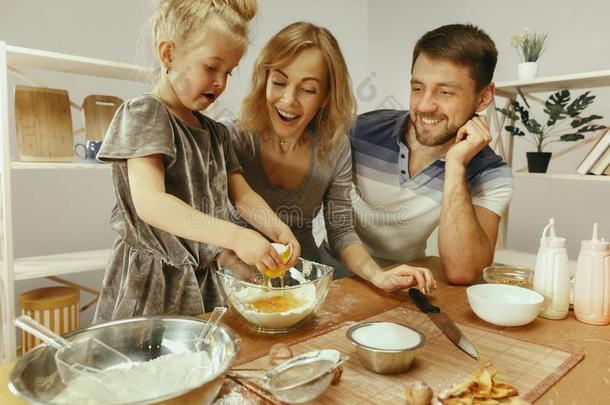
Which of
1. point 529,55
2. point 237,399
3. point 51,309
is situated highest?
point 529,55

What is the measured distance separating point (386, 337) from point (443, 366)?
0.34ft

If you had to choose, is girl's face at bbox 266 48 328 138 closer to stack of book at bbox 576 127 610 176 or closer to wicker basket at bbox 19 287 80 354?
wicker basket at bbox 19 287 80 354

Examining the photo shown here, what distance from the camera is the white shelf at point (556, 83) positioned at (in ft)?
6.91

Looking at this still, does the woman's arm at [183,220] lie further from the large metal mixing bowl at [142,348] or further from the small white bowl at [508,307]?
the small white bowl at [508,307]

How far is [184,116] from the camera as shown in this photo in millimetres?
1177

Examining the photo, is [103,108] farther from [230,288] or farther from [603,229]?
[603,229]

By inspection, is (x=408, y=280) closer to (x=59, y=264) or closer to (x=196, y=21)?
(x=196, y=21)

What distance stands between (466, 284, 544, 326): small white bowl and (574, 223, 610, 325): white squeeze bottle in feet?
0.33

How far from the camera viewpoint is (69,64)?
6.54 ft

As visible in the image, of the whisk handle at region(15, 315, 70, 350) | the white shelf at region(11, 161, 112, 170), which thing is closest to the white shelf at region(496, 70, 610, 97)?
the white shelf at region(11, 161, 112, 170)

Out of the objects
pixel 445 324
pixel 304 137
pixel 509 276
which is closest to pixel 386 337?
pixel 445 324

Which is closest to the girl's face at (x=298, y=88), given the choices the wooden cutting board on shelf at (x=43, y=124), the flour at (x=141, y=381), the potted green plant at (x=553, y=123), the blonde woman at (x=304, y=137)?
the blonde woman at (x=304, y=137)

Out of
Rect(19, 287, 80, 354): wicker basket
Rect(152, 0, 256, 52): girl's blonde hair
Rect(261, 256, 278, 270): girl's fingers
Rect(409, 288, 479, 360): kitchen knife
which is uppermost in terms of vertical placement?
Rect(152, 0, 256, 52): girl's blonde hair

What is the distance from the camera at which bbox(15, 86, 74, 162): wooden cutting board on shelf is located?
1.95 m
